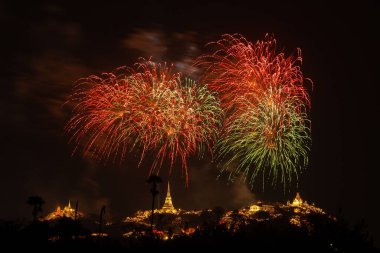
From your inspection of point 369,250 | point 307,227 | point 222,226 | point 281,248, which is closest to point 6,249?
point 222,226

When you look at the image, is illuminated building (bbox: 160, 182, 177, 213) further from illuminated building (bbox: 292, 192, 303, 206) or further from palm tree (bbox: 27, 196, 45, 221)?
palm tree (bbox: 27, 196, 45, 221)

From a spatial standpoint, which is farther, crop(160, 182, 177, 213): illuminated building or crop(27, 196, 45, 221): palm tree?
crop(160, 182, 177, 213): illuminated building

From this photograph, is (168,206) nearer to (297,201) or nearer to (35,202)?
(297,201)

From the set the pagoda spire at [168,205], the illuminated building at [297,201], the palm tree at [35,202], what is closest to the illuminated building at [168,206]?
the pagoda spire at [168,205]

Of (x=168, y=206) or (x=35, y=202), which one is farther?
(x=168, y=206)

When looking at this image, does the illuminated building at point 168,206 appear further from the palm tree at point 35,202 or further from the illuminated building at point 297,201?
the palm tree at point 35,202

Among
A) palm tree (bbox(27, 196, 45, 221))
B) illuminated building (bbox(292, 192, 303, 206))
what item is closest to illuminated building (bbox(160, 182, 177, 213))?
illuminated building (bbox(292, 192, 303, 206))

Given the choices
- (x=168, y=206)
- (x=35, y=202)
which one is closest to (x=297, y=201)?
(x=168, y=206)

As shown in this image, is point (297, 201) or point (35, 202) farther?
point (297, 201)

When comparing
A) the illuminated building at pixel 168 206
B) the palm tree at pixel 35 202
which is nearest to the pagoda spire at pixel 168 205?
the illuminated building at pixel 168 206

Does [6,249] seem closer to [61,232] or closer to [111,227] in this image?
[61,232]

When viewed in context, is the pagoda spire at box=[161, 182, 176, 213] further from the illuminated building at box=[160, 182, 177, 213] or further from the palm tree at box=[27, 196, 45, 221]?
the palm tree at box=[27, 196, 45, 221]

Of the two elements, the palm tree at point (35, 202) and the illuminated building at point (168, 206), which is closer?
the palm tree at point (35, 202)
